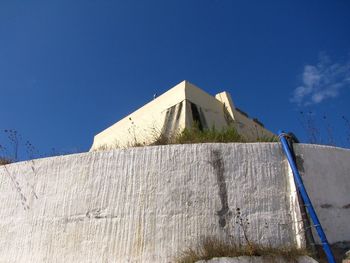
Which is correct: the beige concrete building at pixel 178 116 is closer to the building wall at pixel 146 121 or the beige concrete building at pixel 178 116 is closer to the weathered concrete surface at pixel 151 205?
the building wall at pixel 146 121

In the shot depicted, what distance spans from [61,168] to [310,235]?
3.47 meters

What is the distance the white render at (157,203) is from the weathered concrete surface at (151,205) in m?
0.01

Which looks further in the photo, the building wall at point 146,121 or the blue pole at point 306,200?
the building wall at point 146,121

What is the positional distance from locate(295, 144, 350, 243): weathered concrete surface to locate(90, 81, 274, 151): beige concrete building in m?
2.93

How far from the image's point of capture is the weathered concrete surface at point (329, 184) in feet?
18.1

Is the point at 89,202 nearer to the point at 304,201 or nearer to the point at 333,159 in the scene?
the point at 304,201

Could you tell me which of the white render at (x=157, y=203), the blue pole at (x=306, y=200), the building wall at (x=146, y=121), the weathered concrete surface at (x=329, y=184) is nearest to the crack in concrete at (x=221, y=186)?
the white render at (x=157, y=203)

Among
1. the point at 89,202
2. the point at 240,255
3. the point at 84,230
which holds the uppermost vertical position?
the point at 89,202

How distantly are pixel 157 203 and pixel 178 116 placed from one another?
4.26 m

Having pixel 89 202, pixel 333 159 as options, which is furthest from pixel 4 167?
→ pixel 333 159

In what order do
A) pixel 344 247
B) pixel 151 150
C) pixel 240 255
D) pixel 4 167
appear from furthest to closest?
pixel 4 167
pixel 151 150
pixel 344 247
pixel 240 255

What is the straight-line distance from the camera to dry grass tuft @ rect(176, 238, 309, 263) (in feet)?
16.5

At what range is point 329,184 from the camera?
19.0ft

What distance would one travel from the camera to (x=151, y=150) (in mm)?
5848
